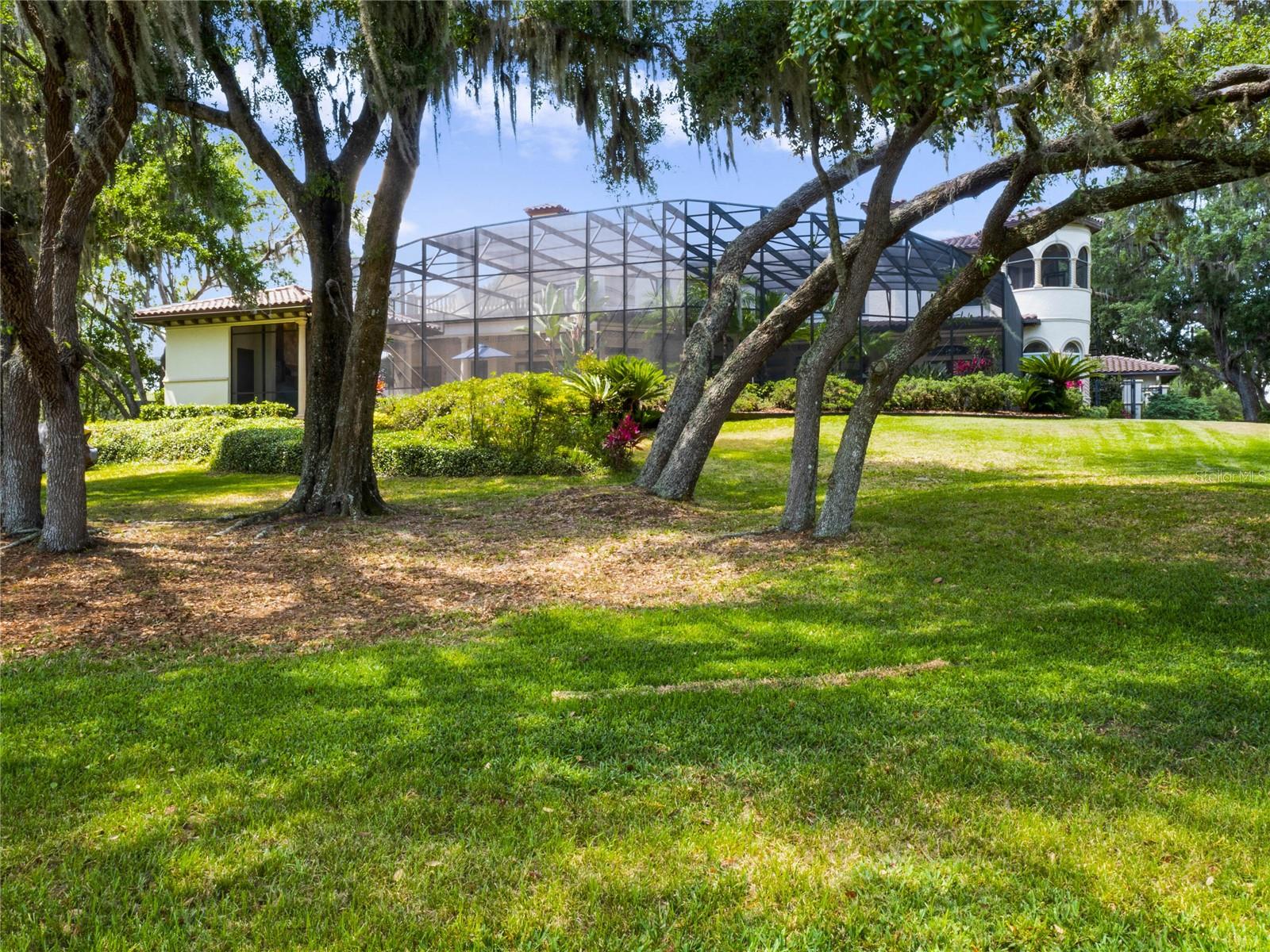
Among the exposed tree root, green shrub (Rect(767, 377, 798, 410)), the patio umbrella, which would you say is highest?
the patio umbrella

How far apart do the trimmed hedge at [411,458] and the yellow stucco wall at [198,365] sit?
8.10m

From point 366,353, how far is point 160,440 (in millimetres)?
12013

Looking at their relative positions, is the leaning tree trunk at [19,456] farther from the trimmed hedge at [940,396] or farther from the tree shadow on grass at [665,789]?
the trimmed hedge at [940,396]

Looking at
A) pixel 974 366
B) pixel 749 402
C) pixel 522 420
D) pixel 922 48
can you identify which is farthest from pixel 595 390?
pixel 974 366

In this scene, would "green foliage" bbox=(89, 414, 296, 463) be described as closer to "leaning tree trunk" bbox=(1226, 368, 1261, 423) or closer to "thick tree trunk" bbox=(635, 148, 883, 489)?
"thick tree trunk" bbox=(635, 148, 883, 489)

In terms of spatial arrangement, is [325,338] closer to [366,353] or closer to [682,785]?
[366,353]

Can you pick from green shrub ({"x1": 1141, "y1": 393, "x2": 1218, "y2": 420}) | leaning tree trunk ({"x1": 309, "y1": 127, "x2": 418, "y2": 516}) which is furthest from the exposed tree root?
green shrub ({"x1": 1141, "y1": 393, "x2": 1218, "y2": 420})

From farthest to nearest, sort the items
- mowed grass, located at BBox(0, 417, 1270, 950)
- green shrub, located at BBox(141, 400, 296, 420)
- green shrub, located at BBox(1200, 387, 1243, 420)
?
green shrub, located at BBox(1200, 387, 1243, 420) → green shrub, located at BBox(141, 400, 296, 420) → mowed grass, located at BBox(0, 417, 1270, 950)

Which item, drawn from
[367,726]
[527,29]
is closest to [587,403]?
[527,29]

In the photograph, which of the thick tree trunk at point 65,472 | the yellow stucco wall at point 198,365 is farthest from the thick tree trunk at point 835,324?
the yellow stucco wall at point 198,365

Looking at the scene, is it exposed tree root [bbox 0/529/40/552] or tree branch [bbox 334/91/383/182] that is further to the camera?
tree branch [bbox 334/91/383/182]

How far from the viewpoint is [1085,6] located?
7.60 metres

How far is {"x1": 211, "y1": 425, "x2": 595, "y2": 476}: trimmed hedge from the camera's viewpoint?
50.3 ft

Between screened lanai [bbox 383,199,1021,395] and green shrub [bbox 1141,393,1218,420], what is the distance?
9275mm
